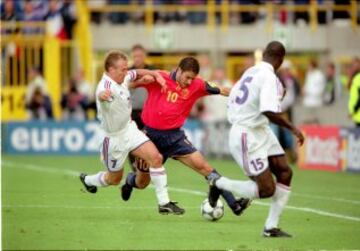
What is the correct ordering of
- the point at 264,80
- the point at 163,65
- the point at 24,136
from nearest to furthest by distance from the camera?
the point at 264,80
the point at 24,136
the point at 163,65

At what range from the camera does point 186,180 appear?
2288 centimetres

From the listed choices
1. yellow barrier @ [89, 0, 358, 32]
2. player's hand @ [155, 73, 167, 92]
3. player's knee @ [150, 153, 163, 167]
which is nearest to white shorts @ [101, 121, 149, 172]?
player's knee @ [150, 153, 163, 167]

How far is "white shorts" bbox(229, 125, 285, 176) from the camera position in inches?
522

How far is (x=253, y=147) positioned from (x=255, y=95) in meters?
0.54

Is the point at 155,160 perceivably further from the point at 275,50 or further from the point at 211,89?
the point at 275,50

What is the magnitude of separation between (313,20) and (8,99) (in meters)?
9.94

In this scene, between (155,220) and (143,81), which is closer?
(155,220)

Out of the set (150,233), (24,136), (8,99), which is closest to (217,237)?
(150,233)

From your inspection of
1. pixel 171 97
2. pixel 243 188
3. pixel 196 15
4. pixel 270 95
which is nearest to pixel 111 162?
pixel 171 97

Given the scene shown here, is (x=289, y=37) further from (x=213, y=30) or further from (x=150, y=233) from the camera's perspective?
(x=150, y=233)

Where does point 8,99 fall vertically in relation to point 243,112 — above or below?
below

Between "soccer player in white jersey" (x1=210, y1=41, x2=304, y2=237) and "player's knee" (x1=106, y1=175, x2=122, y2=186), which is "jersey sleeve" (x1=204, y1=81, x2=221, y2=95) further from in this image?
"soccer player in white jersey" (x1=210, y1=41, x2=304, y2=237)

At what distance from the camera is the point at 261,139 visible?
13.3 meters

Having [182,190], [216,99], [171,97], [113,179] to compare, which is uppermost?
[171,97]
